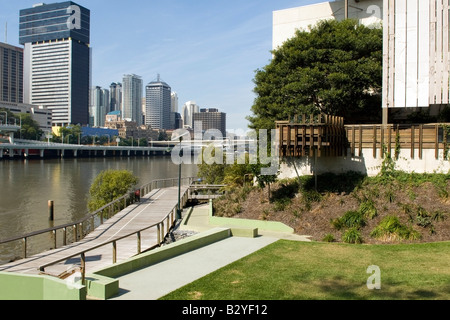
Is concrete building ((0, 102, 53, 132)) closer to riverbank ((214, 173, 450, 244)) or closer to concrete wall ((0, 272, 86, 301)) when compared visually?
riverbank ((214, 173, 450, 244))

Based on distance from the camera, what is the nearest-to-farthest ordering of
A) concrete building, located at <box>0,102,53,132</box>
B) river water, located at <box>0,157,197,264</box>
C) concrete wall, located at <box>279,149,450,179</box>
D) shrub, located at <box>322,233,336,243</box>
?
shrub, located at <box>322,233,336,243</box>
concrete wall, located at <box>279,149,450,179</box>
river water, located at <box>0,157,197,264</box>
concrete building, located at <box>0,102,53,132</box>

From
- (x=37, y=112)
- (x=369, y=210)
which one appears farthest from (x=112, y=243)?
(x=37, y=112)

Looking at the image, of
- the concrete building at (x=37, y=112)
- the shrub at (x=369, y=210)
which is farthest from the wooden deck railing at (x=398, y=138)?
the concrete building at (x=37, y=112)

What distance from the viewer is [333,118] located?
20.4m

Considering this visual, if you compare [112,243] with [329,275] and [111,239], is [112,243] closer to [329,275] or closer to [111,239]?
[111,239]

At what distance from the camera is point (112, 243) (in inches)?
657

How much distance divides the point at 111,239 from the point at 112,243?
7.97ft

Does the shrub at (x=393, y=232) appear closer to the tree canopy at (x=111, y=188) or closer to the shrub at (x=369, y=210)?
the shrub at (x=369, y=210)

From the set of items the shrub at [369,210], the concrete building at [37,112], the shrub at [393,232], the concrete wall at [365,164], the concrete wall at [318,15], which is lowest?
the shrub at [393,232]

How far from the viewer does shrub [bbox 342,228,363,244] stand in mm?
15532

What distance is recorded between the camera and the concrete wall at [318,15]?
→ 32062 mm

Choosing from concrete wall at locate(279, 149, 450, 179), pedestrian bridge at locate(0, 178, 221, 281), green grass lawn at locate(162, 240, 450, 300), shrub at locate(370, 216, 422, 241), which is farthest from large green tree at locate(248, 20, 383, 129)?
green grass lawn at locate(162, 240, 450, 300)

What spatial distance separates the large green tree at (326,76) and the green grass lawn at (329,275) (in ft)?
42.6

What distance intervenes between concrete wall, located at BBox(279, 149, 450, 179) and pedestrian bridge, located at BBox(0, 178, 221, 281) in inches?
273
